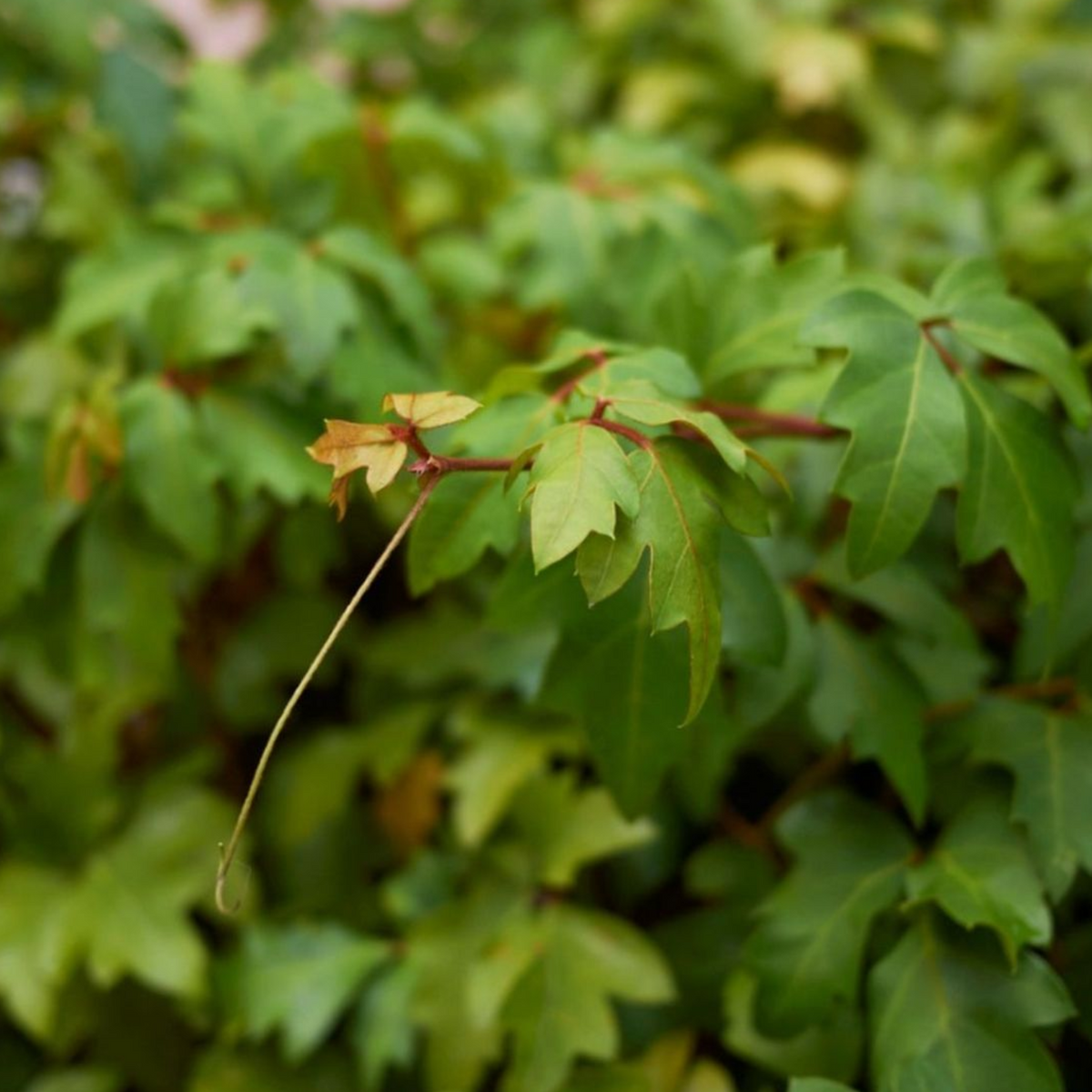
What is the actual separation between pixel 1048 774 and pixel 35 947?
29.0 inches

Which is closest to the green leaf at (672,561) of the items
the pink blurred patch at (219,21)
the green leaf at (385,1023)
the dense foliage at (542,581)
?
the dense foliage at (542,581)

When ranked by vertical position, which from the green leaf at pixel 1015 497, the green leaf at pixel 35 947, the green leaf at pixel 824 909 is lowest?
the green leaf at pixel 35 947

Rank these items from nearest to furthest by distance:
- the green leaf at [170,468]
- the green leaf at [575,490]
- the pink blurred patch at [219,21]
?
the green leaf at [575,490], the green leaf at [170,468], the pink blurred patch at [219,21]

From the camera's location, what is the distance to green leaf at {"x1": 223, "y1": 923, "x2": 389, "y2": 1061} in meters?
0.89

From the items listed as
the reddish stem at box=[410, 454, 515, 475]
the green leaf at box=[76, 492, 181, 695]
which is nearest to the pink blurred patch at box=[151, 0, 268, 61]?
the green leaf at box=[76, 492, 181, 695]

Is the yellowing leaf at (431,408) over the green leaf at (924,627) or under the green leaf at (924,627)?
over

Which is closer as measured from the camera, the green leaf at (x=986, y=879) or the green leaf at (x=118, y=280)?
the green leaf at (x=986, y=879)

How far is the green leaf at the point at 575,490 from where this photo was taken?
0.51 meters

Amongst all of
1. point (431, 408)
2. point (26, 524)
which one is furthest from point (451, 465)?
point (26, 524)

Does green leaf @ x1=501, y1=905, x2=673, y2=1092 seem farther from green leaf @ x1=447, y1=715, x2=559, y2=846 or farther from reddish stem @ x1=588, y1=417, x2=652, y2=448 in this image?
reddish stem @ x1=588, y1=417, x2=652, y2=448

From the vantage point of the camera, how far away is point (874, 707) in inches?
29.3

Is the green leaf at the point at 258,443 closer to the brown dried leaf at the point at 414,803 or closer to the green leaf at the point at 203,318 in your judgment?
the green leaf at the point at 203,318

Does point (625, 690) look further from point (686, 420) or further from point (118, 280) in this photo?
point (118, 280)

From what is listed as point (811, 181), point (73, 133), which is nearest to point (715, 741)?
point (811, 181)
